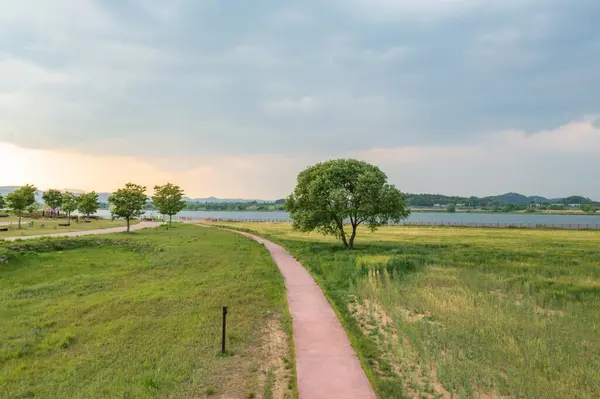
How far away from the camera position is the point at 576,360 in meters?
11.5

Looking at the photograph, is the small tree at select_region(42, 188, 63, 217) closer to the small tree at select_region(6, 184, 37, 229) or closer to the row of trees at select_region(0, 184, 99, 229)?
the row of trees at select_region(0, 184, 99, 229)

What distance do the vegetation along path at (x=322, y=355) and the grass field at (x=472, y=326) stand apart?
0.54 meters

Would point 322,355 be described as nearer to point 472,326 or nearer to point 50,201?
point 472,326

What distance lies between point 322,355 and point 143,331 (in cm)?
791

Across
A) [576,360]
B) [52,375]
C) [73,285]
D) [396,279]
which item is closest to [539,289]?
[396,279]

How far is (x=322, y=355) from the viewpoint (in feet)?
35.4

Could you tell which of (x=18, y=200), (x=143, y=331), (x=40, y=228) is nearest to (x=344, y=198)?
(x=143, y=331)

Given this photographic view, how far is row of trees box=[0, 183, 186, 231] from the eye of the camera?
185ft

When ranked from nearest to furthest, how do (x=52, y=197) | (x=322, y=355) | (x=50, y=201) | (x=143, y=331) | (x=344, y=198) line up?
(x=322, y=355) < (x=143, y=331) < (x=344, y=198) < (x=50, y=201) < (x=52, y=197)

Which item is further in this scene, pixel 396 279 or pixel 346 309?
pixel 396 279

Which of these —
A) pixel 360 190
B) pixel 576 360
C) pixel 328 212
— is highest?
pixel 360 190

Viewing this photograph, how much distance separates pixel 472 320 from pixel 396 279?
788cm

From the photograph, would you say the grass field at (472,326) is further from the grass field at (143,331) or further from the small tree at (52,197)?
the small tree at (52,197)

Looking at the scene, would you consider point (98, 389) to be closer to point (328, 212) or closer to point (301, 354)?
point (301, 354)
